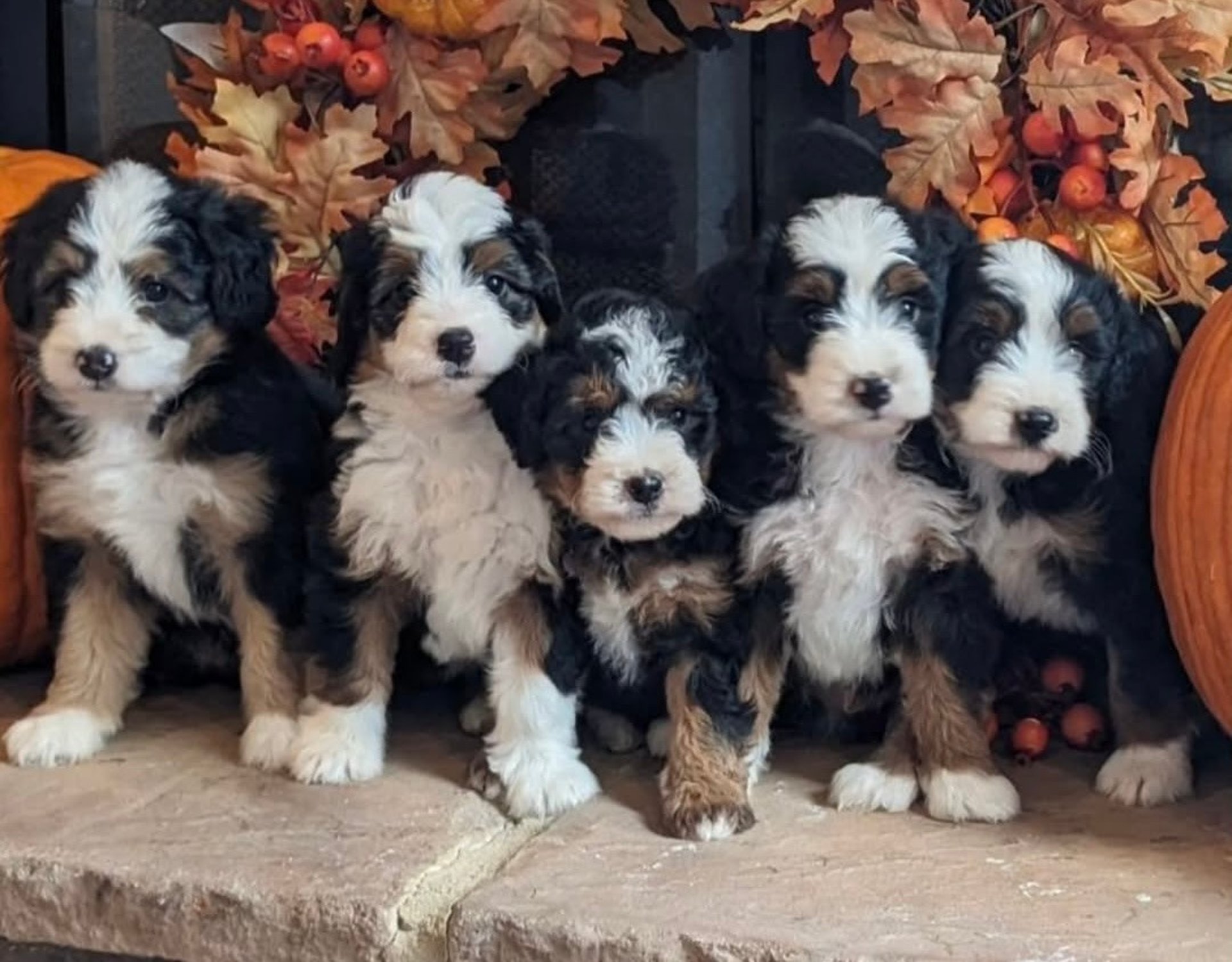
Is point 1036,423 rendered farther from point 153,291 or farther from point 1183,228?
point 153,291

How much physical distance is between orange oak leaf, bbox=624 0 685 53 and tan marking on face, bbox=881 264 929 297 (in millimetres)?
863

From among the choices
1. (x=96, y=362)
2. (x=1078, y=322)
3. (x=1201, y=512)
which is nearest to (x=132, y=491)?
(x=96, y=362)

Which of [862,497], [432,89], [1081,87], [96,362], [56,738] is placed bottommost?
[56,738]

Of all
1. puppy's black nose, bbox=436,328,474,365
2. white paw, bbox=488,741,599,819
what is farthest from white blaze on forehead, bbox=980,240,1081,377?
white paw, bbox=488,741,599,819

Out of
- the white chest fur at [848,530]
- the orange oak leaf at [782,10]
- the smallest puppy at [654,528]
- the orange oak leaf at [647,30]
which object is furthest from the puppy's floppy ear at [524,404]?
the orange oak leaf at [647,30]

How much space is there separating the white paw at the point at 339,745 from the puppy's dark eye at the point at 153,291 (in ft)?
2.22

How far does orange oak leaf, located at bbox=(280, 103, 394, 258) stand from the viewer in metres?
2.96

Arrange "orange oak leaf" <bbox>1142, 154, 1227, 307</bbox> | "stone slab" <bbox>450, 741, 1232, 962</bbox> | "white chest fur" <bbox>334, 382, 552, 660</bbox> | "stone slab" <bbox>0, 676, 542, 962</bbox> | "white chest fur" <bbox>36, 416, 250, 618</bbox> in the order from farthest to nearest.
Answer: "orange oak leaf" <bbox>1142, 154, 1227, 307</bbox>, "white chest fur" <bbox>36, 416, 250, 618</bbox>, "white chest fur" <bbox>334, 382, 552, 660</bbox>, "stone slab" <bbox>0, 676, 542, 962</bbox>, "stone slab" <bbox>450, 741, 1232, 962</bbox>

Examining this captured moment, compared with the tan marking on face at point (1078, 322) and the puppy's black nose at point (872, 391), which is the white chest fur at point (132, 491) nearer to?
the puppy's black nose at point (872, 391)

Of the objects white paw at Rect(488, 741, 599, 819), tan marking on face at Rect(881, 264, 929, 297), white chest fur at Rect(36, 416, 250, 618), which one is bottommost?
white paw at Rect(488, 741, 599, 819)

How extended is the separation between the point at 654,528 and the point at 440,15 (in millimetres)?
1210

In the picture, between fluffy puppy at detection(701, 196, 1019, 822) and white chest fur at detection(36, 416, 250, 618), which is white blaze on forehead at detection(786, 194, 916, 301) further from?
white chest fur at detection(36, 416, 250, 618)

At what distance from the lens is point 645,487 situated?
216 centimetres

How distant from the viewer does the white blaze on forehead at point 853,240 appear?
2279 millimetres
